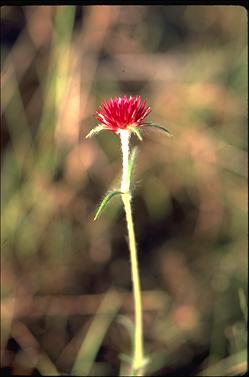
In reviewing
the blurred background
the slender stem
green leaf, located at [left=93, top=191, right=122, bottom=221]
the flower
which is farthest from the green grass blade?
the flower

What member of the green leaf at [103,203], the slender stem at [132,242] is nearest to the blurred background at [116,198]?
the slender stem at [132,242]

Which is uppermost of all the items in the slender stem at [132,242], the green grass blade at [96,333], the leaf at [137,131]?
the leaf at [137,131]

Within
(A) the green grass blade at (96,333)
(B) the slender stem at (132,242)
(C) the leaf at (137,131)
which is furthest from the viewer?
(A) the green grass blade at (96,333)

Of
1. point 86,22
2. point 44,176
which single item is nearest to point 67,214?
point 44,176

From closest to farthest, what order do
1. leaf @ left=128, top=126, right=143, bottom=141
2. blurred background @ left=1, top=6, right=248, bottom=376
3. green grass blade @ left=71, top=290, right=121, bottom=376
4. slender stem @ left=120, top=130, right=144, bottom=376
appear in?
leaf @ left=128, top=126, right=143, bottom=141
slender stem @ left=120, top=130, right=144, bottom=376
green grass blade @ left=71, top=290, right=121, bottom=376
blurred background @ left=1, top=6, right=248, bottom=376

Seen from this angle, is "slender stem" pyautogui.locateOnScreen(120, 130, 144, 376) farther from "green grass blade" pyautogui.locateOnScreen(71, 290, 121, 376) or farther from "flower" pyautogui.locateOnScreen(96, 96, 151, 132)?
"green grass blade" pyautogui.locateOnScreen(71, 290, 121, 376)

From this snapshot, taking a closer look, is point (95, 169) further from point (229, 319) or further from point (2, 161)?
point (229, 319)

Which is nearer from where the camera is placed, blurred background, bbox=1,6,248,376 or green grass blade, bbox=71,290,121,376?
green grass blade, bbox=71,290,121,376

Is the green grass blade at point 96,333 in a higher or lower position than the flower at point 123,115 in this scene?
lower

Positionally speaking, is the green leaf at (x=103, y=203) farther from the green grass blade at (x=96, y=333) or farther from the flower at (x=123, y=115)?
the green grass blade at (x=96, y=333)
